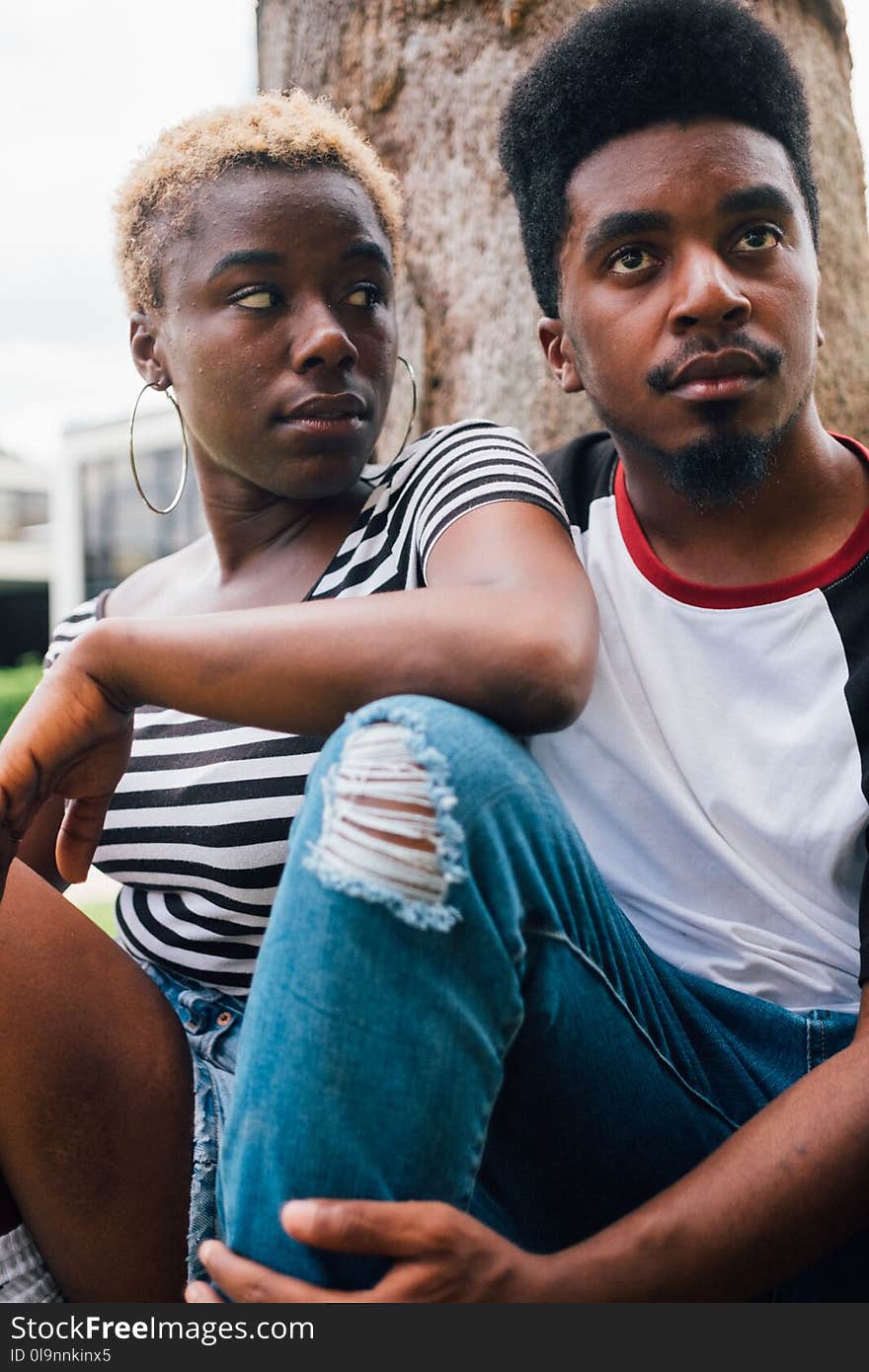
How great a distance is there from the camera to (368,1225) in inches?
45.0

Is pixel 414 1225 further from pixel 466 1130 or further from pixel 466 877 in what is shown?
pixel 466 877

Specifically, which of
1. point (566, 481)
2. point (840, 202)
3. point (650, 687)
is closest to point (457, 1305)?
point (650, 687)

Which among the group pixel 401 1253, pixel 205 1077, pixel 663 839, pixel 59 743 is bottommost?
pixel 205 1077

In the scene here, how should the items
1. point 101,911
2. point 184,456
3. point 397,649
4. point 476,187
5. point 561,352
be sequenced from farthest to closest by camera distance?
point 101,911 → point 476,187 → point 184,456 → point 561,352 → point 397,649

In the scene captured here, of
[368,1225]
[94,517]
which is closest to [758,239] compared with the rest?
[368,1225]

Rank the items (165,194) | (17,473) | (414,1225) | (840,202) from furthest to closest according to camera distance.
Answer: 1. (17,473)
2. (840,202)
3. (165,194)
4. (414,1225)

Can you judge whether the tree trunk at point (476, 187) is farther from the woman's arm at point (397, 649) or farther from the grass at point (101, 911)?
the grass at point (101, 911)

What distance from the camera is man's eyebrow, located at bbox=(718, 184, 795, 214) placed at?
65.9 inches

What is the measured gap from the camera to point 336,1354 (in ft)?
3.83

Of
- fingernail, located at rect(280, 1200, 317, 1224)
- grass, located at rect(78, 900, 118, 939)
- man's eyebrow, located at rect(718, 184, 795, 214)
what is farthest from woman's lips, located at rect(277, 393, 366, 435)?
grass, located at rect(78, 900, 118, 939)

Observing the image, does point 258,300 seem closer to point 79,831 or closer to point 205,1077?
point 79,831

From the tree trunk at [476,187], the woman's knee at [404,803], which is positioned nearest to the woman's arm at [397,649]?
the woman's knee at [404,803]

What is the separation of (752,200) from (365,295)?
58 centimetres

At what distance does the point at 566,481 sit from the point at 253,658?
0.79 metres
